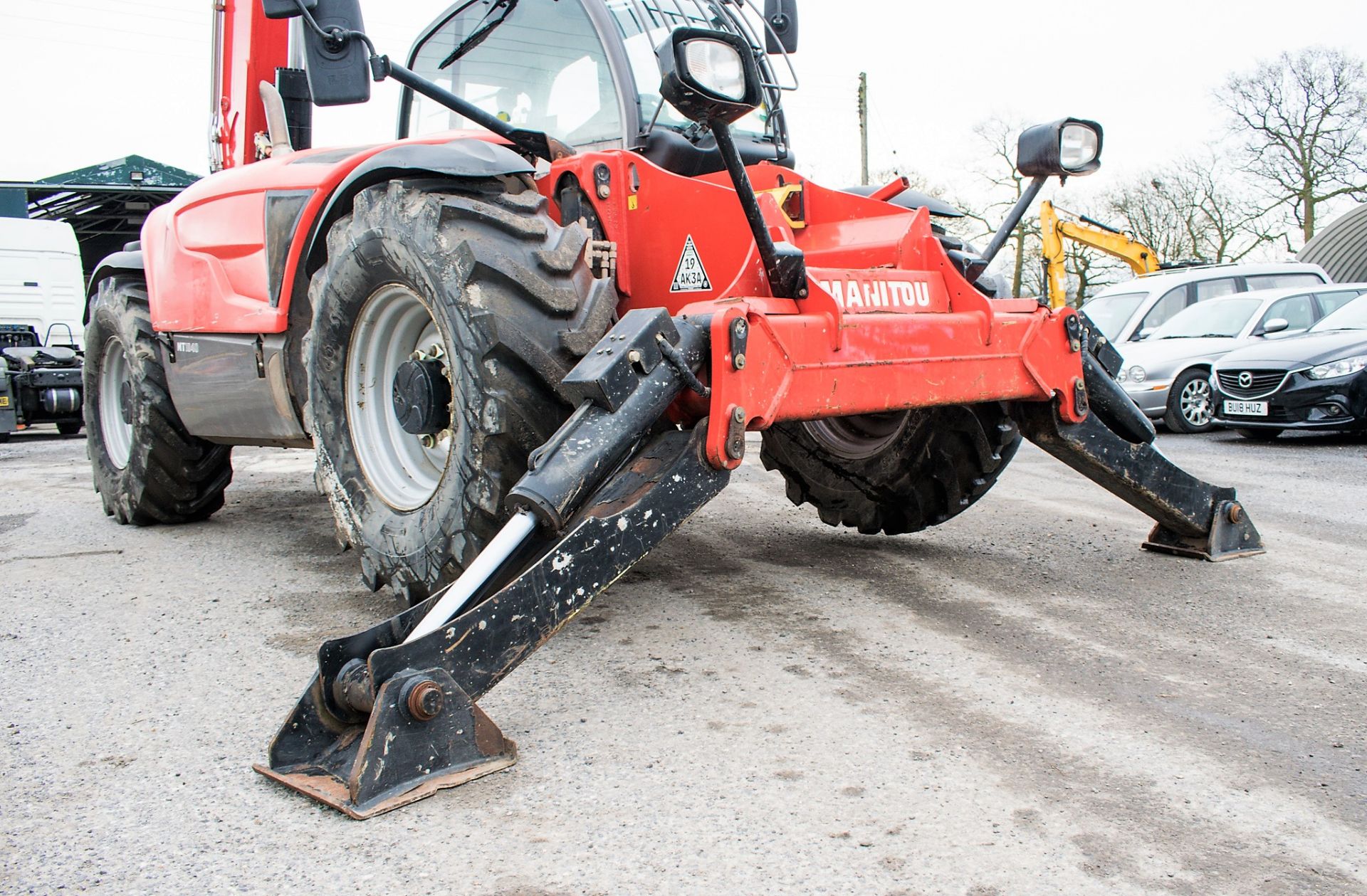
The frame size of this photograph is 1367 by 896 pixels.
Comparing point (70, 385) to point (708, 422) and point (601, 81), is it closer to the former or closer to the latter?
point (601, 81)

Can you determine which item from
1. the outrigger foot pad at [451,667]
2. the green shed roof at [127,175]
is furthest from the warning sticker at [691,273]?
the green shed roof at [127,175]

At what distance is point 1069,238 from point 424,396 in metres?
15.2

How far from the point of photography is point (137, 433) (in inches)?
229

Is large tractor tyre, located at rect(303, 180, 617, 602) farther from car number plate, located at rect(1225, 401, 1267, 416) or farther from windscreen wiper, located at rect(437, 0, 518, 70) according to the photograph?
car number plate, located at rect(1225, 401, 1267, 416)

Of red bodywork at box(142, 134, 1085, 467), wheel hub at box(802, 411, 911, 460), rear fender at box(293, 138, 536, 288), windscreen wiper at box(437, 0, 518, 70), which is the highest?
windscreen wiper at box(437, 0, 518, 70)

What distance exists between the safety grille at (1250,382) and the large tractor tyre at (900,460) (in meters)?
6.86

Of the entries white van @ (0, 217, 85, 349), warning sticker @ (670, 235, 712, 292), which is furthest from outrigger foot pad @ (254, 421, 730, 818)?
white van @ (0, 217, 85, 349)

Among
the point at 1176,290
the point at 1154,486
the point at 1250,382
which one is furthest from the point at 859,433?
the point at 1176,290

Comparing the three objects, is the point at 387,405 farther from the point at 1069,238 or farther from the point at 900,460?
the point at 1069,238

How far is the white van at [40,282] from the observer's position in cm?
1584

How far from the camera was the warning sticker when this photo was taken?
11.9ft

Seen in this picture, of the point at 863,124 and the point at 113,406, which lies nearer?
the point at 113,406

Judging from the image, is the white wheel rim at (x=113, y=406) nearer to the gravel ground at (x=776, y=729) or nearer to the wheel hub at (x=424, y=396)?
the gravel ground at (x=776, y=729)

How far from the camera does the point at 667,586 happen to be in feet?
14.4
